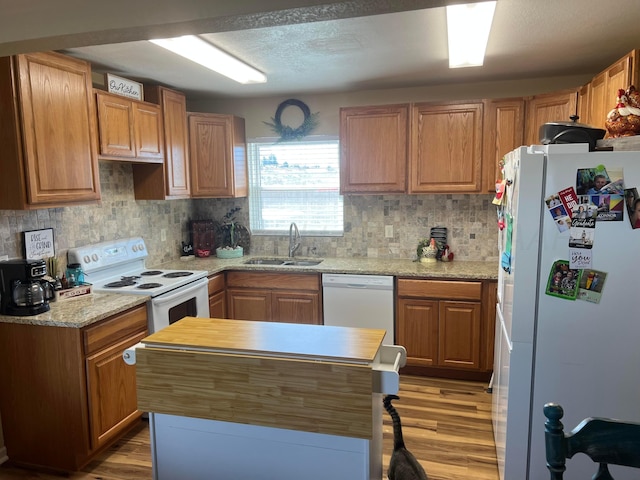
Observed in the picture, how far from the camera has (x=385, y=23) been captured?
2340mm

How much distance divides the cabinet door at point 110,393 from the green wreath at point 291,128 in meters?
2.30

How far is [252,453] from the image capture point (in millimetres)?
1791

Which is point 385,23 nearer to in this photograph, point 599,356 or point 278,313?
point 599,356

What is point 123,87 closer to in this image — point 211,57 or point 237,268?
point 211,57

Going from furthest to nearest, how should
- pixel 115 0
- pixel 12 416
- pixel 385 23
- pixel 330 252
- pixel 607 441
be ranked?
pixel 330 252, pixel 12 416, pixel 385 23, pixel 115 0, pixel 607 441

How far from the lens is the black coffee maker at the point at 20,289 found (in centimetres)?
246

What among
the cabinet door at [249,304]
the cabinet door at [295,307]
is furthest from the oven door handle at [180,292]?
the cabinet door at [295,307]

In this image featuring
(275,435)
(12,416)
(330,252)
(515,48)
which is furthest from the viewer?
(330,252)

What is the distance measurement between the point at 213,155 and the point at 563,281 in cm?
312

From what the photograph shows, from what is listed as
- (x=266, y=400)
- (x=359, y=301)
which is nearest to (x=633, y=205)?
(x=266, y=400)

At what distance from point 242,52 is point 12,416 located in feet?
8.40

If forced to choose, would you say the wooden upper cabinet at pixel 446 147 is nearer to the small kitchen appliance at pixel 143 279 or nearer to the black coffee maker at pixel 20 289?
the small kitchen appliance at pixel 143 279

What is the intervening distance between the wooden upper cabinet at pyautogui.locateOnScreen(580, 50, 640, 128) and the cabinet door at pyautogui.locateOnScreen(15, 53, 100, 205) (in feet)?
10.3

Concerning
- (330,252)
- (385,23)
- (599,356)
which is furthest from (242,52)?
(599,356)
